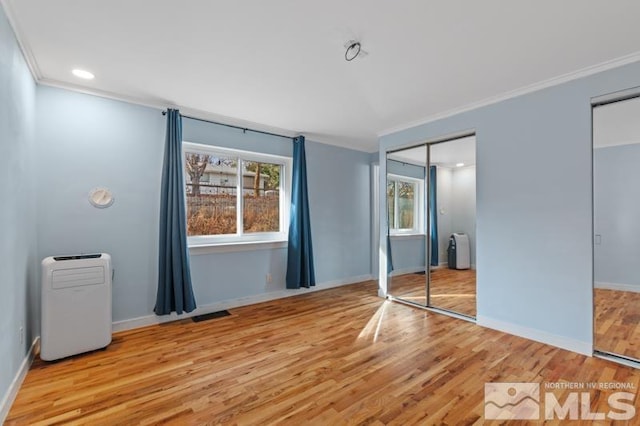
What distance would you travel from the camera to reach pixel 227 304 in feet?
12.6

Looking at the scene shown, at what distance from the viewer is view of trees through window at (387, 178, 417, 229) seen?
4.15m

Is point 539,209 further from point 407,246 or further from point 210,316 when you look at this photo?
point 210,316

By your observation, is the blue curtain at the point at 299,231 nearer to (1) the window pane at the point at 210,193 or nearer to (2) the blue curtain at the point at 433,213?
(1) the window pane at the point at 210,193

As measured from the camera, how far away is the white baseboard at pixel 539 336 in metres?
2.55

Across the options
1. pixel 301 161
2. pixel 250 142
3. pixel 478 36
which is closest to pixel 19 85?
pixel 250 142

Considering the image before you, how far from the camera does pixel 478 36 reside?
2.08m

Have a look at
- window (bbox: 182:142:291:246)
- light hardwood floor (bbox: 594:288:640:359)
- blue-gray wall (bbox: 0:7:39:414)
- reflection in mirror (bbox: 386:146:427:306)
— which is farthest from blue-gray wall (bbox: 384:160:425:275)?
blue-gray wall (bbox: 0:7:39:414)

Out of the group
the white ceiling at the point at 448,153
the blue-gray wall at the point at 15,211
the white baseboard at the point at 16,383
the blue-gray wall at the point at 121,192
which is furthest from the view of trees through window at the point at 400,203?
the white baseboard at the point at 16,383

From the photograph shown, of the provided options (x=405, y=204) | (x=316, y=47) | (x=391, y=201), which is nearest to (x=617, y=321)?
(x=405, y=204)

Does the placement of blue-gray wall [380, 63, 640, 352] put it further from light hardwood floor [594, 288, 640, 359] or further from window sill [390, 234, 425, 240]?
window sill [390, 234, 425, 240]

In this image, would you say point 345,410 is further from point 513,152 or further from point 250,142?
point 250,142

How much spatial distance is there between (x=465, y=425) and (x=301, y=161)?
361 centimetres

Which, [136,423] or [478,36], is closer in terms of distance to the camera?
[136,423]

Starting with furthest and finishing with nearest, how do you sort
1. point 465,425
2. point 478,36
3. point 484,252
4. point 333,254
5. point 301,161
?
1. point 333,254
2. point 301,161
3. point 484,252
4. point 478,36
5. point 465,425
